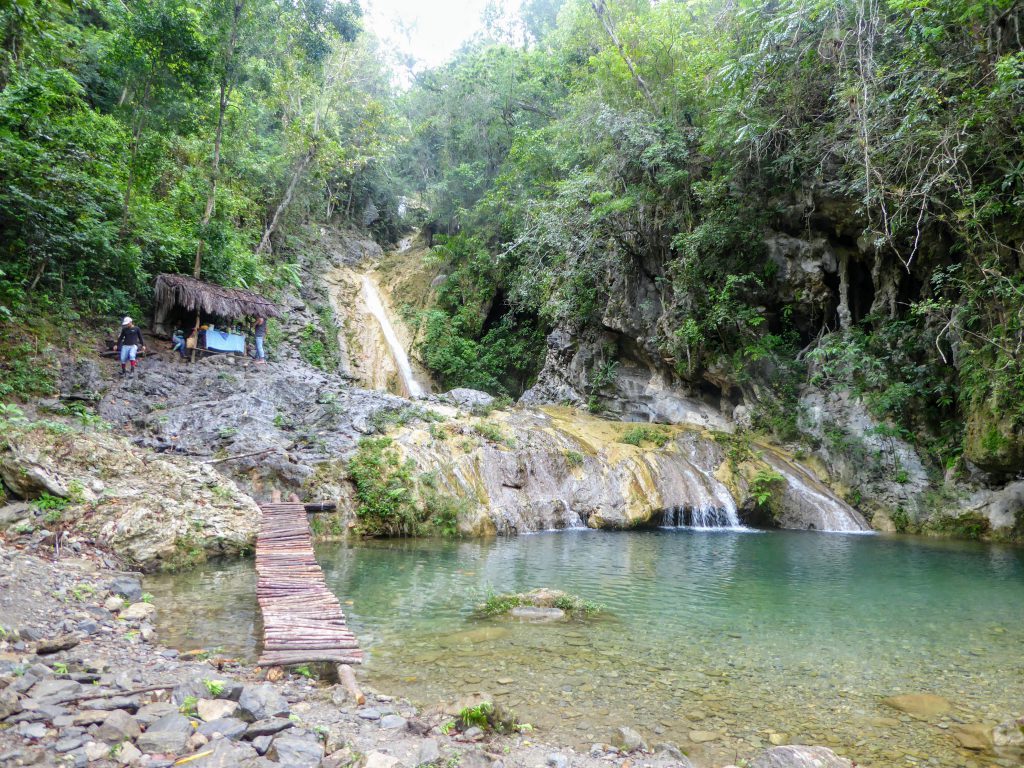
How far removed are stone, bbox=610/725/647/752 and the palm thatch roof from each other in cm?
1464

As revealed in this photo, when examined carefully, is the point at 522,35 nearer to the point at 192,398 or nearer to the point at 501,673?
the point at 192,398

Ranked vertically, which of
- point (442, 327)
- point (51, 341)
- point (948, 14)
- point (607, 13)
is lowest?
point (51, 341)

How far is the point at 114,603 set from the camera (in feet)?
19.2

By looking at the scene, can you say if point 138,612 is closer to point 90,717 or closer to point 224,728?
point 90,717

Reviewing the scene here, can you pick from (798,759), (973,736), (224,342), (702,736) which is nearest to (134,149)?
(224,342)

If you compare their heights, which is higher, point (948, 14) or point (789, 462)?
point (948, 14)

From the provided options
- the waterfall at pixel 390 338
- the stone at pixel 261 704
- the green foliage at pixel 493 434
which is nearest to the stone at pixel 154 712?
the stone at pixel 261 704

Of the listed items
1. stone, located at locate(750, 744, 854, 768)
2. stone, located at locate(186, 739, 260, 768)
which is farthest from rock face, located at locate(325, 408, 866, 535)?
stone, located at locate(186, 739, 260, 768)

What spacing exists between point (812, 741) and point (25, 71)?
17728 mm

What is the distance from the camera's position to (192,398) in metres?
12.9

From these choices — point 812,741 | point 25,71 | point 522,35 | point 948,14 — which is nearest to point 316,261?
point 25,71

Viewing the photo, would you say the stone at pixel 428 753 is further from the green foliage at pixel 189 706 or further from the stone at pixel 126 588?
the stone at pixel 126 588

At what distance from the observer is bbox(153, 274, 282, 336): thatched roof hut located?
592 inches

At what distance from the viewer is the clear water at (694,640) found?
14.6 feet
